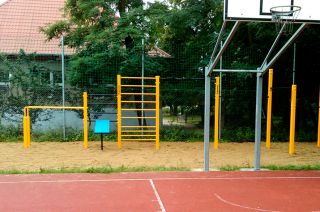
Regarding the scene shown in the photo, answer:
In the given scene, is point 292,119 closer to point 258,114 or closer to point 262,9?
point 258,114

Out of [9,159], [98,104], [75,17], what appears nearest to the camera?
[9,159]

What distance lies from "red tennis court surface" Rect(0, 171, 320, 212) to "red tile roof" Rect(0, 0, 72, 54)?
24.7ft

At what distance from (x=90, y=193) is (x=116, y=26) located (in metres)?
7.07

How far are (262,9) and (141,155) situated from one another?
A: 14.2 ft

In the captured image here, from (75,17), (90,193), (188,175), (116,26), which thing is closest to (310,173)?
(188,175)

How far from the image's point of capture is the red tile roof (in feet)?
42.5

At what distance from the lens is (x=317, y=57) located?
11.6 m

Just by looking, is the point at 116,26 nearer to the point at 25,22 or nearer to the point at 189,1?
the point at 189,1

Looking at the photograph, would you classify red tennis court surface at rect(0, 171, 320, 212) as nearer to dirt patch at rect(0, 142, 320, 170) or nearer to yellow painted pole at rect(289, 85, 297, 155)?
dirt patch at rect(0, 142, 320, 170)

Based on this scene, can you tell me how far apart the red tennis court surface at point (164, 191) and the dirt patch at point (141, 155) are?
3.49ft

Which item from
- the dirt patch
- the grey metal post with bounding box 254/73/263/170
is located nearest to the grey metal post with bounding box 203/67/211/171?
the dirt patch

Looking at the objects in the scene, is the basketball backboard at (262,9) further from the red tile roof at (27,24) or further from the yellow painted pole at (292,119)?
the red tile roof at (27,24)

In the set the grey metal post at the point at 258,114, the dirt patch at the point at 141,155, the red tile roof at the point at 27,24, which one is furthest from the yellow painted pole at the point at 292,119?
the red tile roof at the point at 27,24

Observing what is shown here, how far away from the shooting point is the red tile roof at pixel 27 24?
1294 centimetres
